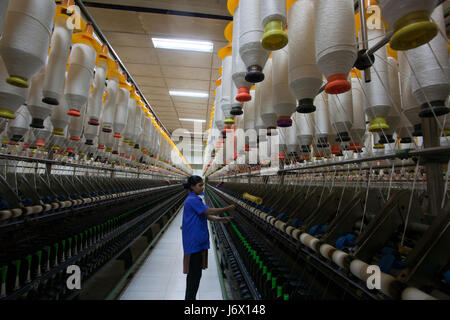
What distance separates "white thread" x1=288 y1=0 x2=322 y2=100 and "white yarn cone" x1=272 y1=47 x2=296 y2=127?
0.64 feet

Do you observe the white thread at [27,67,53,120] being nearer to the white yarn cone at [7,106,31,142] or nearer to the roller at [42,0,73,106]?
the roller at [42,0,73,106]

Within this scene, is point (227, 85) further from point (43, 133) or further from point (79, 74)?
point (43, 133)

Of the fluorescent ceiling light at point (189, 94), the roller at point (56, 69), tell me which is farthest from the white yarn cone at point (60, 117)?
the fluorescent ceiling light at point (189, 94)

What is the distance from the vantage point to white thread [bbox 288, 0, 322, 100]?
80cm

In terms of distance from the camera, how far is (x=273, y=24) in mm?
709

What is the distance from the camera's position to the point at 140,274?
11.4 feet

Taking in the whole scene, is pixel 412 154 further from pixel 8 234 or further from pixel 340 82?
pixel 8 234

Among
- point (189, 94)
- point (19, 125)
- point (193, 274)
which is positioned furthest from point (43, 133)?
point (189, 94)

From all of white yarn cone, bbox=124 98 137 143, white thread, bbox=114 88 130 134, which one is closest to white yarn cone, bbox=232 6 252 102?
white thread, bbox=114 88 130 134

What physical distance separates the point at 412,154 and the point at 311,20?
2.00 ft

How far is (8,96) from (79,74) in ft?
1.29

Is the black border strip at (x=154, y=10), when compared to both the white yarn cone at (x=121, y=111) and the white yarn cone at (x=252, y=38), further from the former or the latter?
the white yarn cone at (x=252, y=38)

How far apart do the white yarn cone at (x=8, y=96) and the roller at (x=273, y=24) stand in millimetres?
1216
